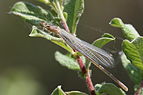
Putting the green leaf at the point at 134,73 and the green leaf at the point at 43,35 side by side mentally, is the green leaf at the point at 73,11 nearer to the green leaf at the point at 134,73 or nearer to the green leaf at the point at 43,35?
the green leaf at the point at 43,35

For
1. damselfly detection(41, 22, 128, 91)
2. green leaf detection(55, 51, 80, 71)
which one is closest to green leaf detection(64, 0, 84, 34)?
damselfly detection(41, 22, 128, 91)

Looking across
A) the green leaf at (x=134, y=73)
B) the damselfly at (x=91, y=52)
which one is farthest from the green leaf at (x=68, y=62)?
the green leaf at (x=134, y=73)

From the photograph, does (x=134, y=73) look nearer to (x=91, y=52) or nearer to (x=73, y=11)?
(x=91, y=52)

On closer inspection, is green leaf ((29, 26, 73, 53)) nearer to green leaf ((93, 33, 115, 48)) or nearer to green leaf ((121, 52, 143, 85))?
green leaf ((93, 33, 115, 48))

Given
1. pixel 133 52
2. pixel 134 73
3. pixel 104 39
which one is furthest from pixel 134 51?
pixel 134 73

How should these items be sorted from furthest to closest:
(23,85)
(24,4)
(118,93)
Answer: (23,85) → (24,4) → (118,93)

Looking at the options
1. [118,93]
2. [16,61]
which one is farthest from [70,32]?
[16,61]

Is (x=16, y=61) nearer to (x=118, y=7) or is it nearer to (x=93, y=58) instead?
(x=118, y=7)
